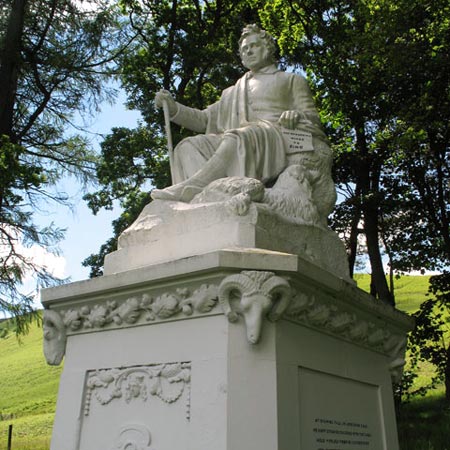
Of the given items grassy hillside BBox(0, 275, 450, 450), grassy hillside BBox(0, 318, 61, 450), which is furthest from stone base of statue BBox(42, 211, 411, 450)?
grassy hillside BBox(0, 318, 61, 450)

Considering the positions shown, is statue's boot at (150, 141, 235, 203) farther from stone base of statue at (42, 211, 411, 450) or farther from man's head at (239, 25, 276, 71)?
man's head at (239, 25, 276, 71)

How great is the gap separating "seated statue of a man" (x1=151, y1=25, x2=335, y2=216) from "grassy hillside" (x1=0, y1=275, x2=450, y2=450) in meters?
7.01

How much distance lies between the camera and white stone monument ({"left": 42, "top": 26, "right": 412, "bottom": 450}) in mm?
3084

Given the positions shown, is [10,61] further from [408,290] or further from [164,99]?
[408,290]

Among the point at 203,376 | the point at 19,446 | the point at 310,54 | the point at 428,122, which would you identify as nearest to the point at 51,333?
the point at 203,376

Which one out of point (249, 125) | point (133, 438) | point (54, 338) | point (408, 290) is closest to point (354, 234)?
point (249, 125)

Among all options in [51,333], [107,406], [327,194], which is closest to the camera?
[107,406]

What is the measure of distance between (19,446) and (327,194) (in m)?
11.2

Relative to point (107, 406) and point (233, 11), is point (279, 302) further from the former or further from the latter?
point (233, 11)

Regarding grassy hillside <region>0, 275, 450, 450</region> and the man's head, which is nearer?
the man's head

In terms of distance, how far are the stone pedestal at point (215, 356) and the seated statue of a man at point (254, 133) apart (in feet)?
3.44

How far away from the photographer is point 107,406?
348cm

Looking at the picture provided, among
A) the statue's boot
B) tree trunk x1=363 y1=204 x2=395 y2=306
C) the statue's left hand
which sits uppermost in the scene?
tree trunk x1=363 y1=204 x2=395 y2=306

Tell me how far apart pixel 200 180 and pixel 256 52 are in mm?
1846
